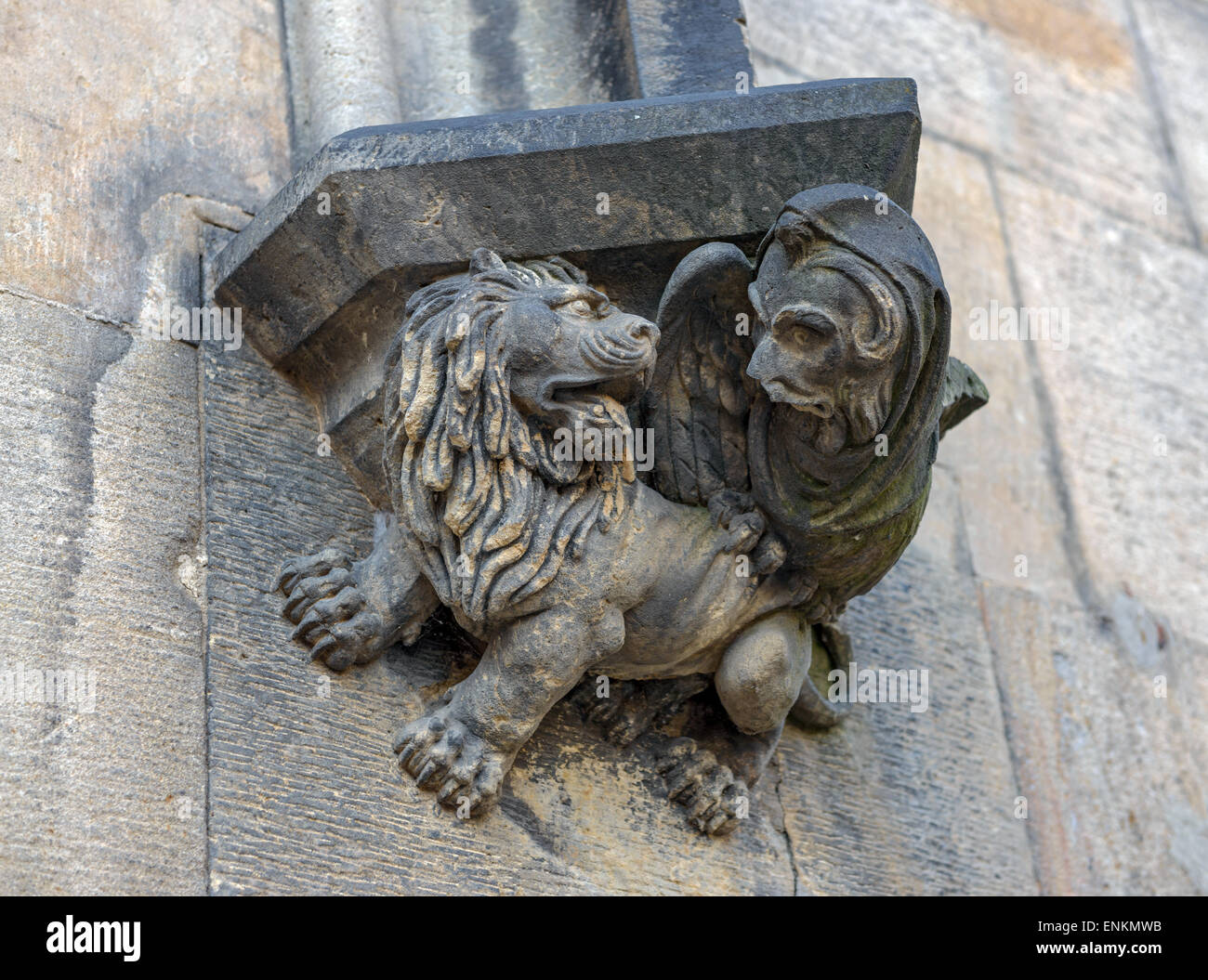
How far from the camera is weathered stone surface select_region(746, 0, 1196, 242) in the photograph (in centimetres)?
463

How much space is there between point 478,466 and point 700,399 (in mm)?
487

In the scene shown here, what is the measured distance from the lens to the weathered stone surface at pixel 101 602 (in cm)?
246

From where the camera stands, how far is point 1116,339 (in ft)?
15.1

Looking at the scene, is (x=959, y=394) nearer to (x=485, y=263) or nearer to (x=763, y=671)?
(x=763, y=671)

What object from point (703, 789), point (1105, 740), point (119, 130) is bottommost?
point (1105, 740)

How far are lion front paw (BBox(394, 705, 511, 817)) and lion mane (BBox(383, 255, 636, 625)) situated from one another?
210 millimetres

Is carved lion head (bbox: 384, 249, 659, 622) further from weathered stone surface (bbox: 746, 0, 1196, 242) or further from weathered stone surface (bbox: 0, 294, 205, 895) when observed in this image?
weathered stone surface (bbox: 746, 0, 1196, 242)

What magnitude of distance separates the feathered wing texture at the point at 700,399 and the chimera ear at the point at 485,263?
1.00 ft

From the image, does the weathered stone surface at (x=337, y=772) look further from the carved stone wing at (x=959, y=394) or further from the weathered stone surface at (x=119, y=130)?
the carved stone wing at (x=959, y=394)

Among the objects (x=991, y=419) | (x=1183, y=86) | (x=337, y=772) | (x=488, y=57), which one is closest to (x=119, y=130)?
(x=488, y=57)

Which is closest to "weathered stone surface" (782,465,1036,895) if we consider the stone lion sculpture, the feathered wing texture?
the stone lion sculpture

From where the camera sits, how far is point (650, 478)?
2953 millimetres

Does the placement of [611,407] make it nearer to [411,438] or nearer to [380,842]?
[411,438]

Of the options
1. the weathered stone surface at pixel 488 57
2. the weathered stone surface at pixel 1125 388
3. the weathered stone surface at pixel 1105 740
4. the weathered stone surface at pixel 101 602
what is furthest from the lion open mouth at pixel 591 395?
the weathered stone surface at pixel 1125 388
